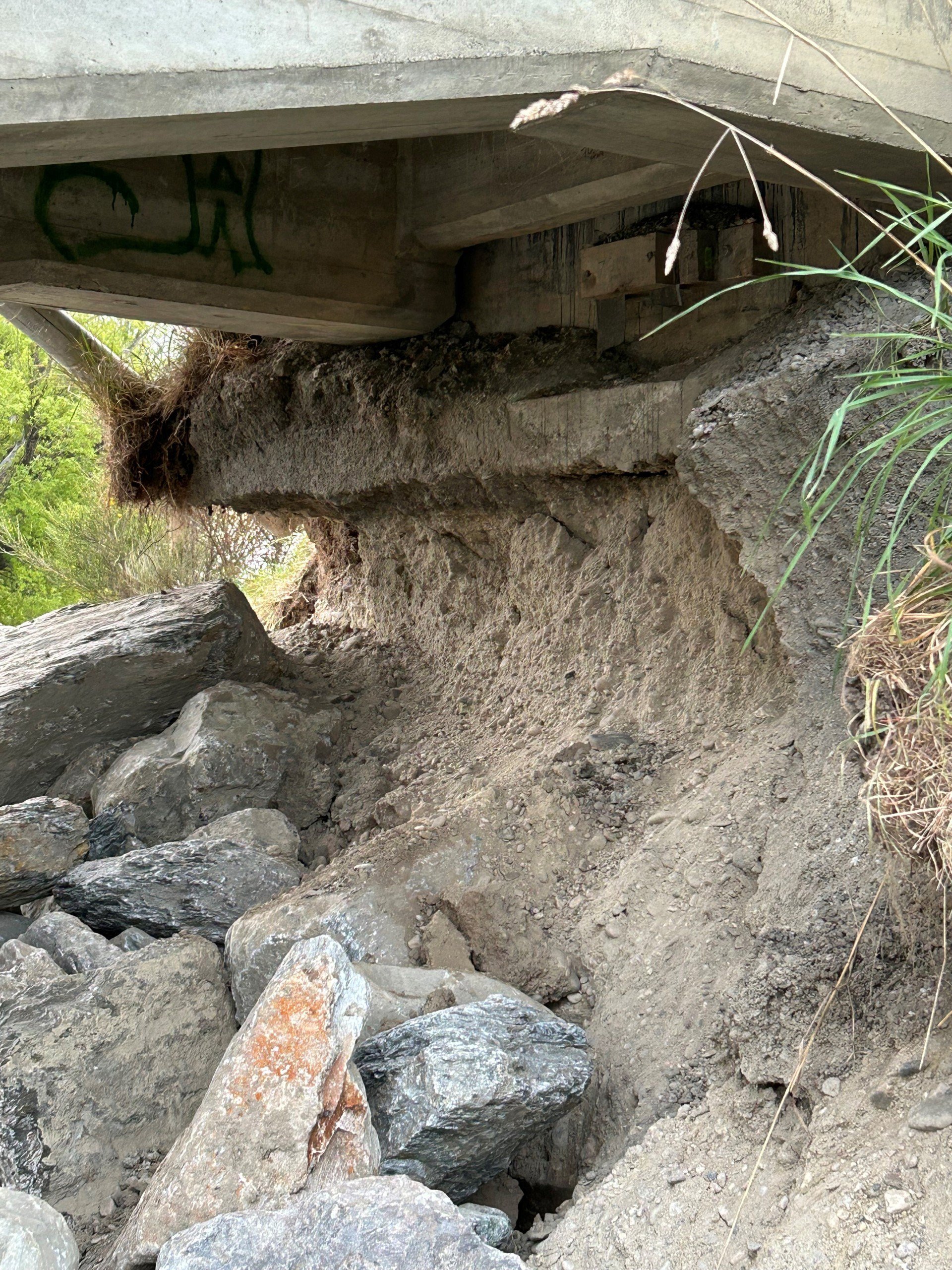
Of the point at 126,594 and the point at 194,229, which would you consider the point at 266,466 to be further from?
the point at 126,594

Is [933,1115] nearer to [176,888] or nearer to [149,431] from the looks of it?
[176,888]

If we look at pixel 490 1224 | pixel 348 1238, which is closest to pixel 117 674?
pixel 490 1224

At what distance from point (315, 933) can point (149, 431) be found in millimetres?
3885

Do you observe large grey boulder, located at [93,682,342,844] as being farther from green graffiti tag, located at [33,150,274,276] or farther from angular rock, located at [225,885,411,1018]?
green graffiti tag, located at [33,150,274,276]

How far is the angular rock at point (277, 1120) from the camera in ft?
8.40

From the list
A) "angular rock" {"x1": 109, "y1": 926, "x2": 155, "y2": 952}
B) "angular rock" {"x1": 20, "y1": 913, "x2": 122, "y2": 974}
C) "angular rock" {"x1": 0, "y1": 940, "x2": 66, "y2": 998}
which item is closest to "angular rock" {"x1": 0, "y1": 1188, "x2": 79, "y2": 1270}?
"angular rock" {"x1": 0, "y1": 940, "x2": 66, "y2": 998}

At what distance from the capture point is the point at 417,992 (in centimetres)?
326

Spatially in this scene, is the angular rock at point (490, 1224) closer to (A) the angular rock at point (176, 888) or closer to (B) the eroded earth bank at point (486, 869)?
(B) the eroded earth bank at point (486, 869)

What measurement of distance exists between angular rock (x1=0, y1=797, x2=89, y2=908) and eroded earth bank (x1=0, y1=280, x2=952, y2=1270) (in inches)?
0.6

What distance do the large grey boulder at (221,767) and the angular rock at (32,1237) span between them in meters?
2.26

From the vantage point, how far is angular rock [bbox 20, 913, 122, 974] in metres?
3.82

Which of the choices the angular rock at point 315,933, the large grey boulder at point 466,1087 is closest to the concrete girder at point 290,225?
the angular rock at point 315,933

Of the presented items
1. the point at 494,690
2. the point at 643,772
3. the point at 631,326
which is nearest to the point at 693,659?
the point at 643,772

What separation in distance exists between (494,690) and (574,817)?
3.28ft
